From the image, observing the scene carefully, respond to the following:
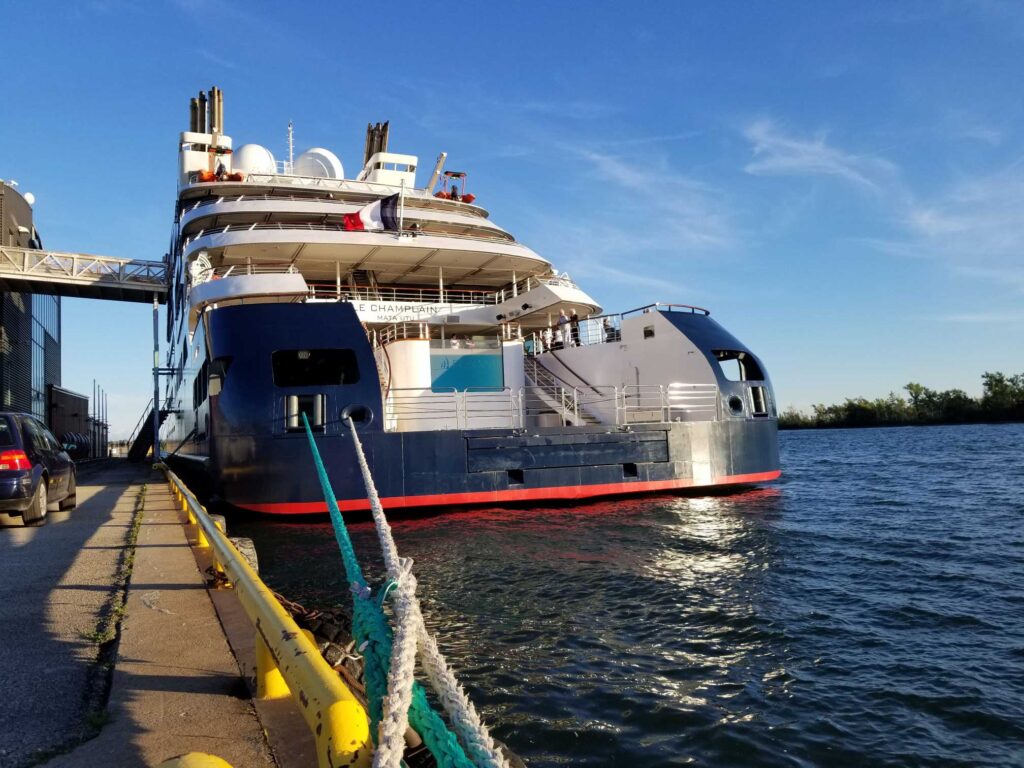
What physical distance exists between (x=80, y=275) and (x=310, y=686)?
2967cm

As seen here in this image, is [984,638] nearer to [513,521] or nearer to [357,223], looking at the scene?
[513,521]

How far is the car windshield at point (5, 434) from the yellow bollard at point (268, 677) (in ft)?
26.7

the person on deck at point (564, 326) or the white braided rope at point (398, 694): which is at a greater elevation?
the person on deck at point (564, 326)

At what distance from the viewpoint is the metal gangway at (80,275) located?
25766 mm

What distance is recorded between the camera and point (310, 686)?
1.92 metres

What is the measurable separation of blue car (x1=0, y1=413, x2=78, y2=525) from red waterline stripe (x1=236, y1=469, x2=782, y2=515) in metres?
3.02

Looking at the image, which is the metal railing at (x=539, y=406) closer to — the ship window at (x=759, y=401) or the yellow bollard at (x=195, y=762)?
the ship window at (x=759, y=401)

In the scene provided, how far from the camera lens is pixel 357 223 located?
15.4 metres

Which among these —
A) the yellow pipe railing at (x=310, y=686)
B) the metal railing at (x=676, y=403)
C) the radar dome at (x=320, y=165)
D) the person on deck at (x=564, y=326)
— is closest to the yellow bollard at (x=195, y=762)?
the yellow pipe railing at (x=310, y=686)

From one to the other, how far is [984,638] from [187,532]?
26.7 feet

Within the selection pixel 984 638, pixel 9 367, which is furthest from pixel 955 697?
pixel 9 367

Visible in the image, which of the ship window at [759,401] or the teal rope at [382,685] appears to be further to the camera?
the ship window at [759,401]

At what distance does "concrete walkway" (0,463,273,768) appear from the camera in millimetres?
2643

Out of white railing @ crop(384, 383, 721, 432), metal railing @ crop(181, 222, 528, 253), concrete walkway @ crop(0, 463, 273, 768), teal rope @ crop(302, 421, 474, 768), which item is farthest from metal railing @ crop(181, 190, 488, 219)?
teal rope @ crop(302, 421, 474, 768)
